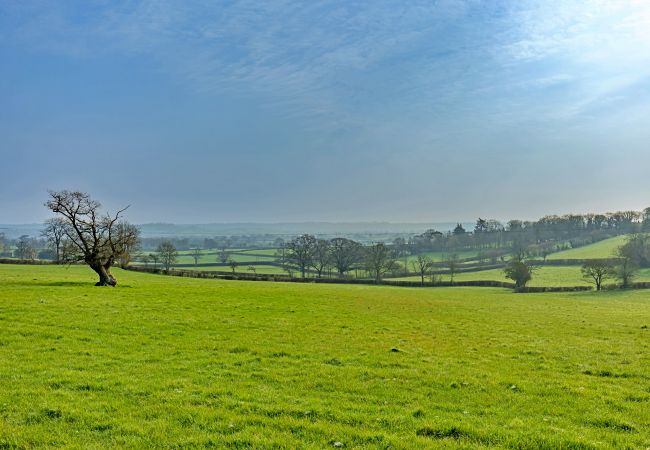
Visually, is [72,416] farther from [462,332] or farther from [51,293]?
[51,293]

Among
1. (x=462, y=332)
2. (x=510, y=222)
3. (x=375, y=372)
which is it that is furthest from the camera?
(x=510, y=222)

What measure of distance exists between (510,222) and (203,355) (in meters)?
177

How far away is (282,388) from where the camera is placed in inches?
470

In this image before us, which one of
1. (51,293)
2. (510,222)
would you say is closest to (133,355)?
(51,293)

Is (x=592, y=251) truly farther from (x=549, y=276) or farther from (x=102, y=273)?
(x=102, y=273)

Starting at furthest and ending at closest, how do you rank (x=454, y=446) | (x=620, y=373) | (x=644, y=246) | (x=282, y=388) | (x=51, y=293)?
(x=644, y=246), (x=51, y=293), (x=620, y=373), (x=282, y=388), (x=454, y=446)

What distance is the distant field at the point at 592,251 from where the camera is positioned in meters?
118

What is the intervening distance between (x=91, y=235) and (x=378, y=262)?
215ft

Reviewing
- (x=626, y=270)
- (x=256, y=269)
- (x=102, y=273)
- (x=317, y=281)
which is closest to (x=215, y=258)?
(x=256, y=269)

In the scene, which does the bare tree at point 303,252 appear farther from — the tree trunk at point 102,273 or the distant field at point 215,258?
the tree trunk at point 102,273

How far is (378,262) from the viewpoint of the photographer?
96312 millimetres

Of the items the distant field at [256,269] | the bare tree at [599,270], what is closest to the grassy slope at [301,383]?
the bare tree at [599,270]

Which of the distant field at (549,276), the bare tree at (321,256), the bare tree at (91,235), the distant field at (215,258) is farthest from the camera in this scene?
the distant field at (215,258)

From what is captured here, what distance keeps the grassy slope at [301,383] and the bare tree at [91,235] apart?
50.8 ft
